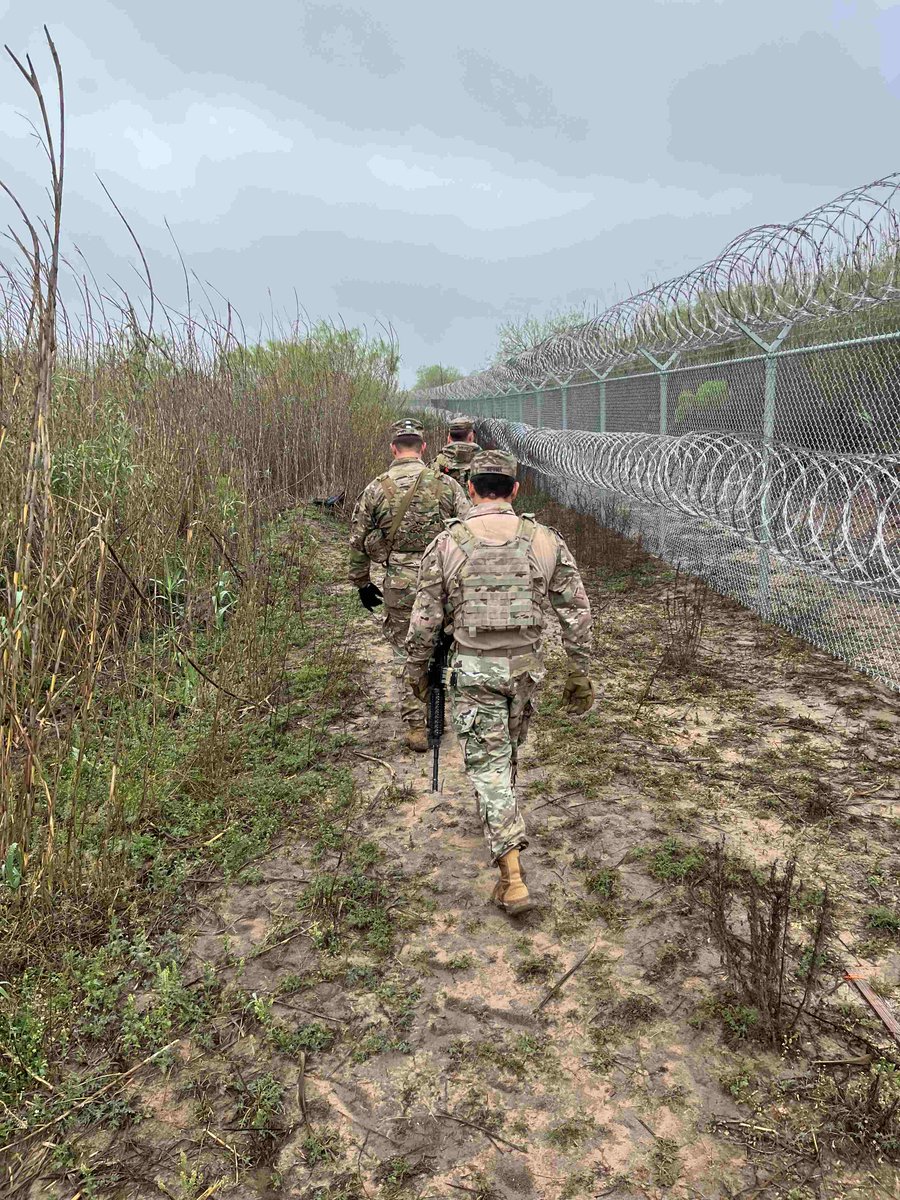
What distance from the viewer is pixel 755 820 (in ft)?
10.8

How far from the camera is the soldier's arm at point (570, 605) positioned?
3.04 meters

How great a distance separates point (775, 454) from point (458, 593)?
3.84 meters

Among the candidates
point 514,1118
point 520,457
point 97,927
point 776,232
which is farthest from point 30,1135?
point 520,457

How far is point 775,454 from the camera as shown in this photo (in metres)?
5.70

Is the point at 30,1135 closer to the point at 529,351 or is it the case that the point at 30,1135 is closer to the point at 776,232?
the point at 776,232

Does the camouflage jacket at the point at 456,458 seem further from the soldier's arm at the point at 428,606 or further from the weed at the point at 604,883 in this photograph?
the weed at the point at 604,883

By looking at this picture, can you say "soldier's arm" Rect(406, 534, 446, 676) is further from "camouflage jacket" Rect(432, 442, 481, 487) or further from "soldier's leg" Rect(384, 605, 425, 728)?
"camouflage jacket" Rect(432, 442, 481, 487)

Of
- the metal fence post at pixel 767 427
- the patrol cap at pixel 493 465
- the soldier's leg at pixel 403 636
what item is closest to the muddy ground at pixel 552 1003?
the soldier's leg at pixel 403 636

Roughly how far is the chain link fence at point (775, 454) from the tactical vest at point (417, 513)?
236 centimetres

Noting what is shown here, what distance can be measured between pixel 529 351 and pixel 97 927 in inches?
491

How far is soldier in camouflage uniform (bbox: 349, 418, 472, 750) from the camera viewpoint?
4.23 metres

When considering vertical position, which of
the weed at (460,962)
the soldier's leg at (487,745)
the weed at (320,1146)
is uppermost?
the soldier's leg at (487,745)

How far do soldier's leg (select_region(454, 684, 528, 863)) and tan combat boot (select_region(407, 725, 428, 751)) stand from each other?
4.04 feet

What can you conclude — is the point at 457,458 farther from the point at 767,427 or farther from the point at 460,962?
the point at 460,962
